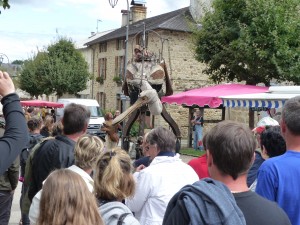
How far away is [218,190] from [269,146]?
2199 mm

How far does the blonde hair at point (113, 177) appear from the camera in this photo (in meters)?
3.39

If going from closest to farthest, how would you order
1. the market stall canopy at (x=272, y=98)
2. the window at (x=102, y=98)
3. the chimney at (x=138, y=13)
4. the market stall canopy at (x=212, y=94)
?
the market stall canopy at (x=272, y=98)
the market stall canopy at (x=212, y=94)
the window at (x=102, y=98)
the chimney at (x=138, y=13)

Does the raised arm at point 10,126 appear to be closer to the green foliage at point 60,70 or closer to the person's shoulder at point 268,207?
the person's shoulder at point 268,207

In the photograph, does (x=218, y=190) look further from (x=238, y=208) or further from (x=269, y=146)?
(x=269, y=146)

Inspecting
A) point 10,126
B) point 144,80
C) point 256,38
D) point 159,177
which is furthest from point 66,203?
point 256,38

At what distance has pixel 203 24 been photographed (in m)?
23.2

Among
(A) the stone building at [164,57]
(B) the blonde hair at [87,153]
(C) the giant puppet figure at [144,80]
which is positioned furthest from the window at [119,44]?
(B) the blonde hair at [87,153]

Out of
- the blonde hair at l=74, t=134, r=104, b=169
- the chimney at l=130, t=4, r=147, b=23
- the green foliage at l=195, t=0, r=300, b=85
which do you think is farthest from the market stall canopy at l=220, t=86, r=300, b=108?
the chimney at l=130, t=4, r=147, b=23

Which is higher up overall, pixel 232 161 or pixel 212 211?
pixel 232 161

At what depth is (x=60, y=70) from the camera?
4584 cm

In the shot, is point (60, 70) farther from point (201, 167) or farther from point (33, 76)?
point (201, 167)

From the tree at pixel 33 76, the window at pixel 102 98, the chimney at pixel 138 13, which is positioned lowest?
the window at pixel 102 98

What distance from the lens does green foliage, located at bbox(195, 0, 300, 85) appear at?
20.5 metres

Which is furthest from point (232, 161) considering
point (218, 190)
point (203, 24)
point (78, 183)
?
point (203, 24)
